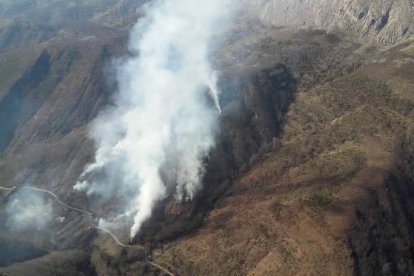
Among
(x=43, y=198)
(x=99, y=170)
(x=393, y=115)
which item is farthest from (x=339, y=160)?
(x=43, y=198)

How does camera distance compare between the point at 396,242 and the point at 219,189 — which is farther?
the point at 219,189

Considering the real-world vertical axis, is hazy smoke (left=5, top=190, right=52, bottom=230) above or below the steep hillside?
below

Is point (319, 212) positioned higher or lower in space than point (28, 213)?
higher

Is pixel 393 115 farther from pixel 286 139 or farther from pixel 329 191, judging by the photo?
pixel 329 191

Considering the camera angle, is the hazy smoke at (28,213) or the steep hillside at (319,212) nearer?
the steep hillside at (319,212)

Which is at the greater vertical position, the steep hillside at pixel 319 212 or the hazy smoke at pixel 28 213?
the steep hillside at pixel 319 212

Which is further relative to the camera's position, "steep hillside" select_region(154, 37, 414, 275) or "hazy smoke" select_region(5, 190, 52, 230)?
"hazy smoke" select_region(5, 190, 52, 230)

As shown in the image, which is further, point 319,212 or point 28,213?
point 28,213

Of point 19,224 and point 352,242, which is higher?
point 352,242
